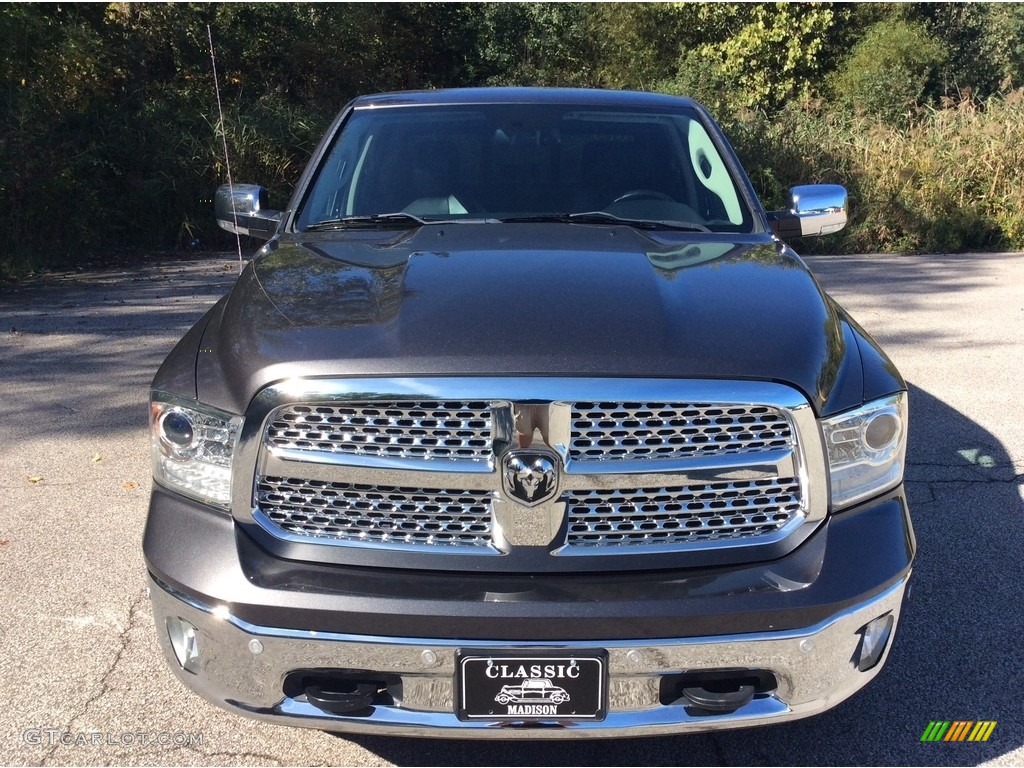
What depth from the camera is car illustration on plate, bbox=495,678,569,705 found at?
2.24 m

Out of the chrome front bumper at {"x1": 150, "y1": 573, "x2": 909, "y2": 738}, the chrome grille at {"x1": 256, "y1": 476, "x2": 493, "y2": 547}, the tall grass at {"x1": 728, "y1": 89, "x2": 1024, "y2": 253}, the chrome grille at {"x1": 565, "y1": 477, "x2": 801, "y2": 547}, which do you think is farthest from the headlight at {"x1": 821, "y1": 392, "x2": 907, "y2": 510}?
the tall grass at {"x1": 728, "y1": 89, "x2": 1024, "y2": 253}

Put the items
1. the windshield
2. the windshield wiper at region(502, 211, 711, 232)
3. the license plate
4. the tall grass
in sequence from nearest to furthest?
1. the license plate
2. the windshield wiper at region(502, 211, 711, 232)
3. the windshield
4. the tall grass

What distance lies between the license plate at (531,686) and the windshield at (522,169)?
1.79m

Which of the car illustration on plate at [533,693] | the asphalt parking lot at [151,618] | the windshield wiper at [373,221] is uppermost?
the windshield wiper at [373,221]

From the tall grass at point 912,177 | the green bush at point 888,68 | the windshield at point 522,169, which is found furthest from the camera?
the green bush at point 888,68

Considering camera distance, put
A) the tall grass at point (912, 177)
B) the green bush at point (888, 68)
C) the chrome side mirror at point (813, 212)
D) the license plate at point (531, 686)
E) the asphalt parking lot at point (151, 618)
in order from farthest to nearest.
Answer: the green bush at point (888, 68) → the tall grass at point (912, 177) → the chrome side mirror at point (813, 212) → the asphalt parking lot at point (151, 618) → the license plate at point (531, 686)

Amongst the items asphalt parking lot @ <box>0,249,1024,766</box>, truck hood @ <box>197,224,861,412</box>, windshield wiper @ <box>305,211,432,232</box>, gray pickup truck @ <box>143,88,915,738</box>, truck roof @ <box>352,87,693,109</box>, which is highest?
truck roof @ <box>352,87,693,109</box>

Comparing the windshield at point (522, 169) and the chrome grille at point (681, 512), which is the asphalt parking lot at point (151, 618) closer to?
the chrome grille at point (681, 512)

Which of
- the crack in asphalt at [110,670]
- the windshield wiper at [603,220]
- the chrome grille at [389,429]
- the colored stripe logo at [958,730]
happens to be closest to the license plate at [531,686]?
the chrome grille at [389,429]

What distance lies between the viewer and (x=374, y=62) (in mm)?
18828

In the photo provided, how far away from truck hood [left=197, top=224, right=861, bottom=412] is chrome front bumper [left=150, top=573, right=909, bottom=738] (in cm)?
55

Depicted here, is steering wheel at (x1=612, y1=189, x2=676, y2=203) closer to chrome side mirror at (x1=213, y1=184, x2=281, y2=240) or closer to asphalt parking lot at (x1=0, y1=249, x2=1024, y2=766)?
chrome side mirror at (x1=213, y1=184, x2=281, y2=240)

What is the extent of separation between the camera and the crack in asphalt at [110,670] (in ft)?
9.21

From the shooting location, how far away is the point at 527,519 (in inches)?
90.4
